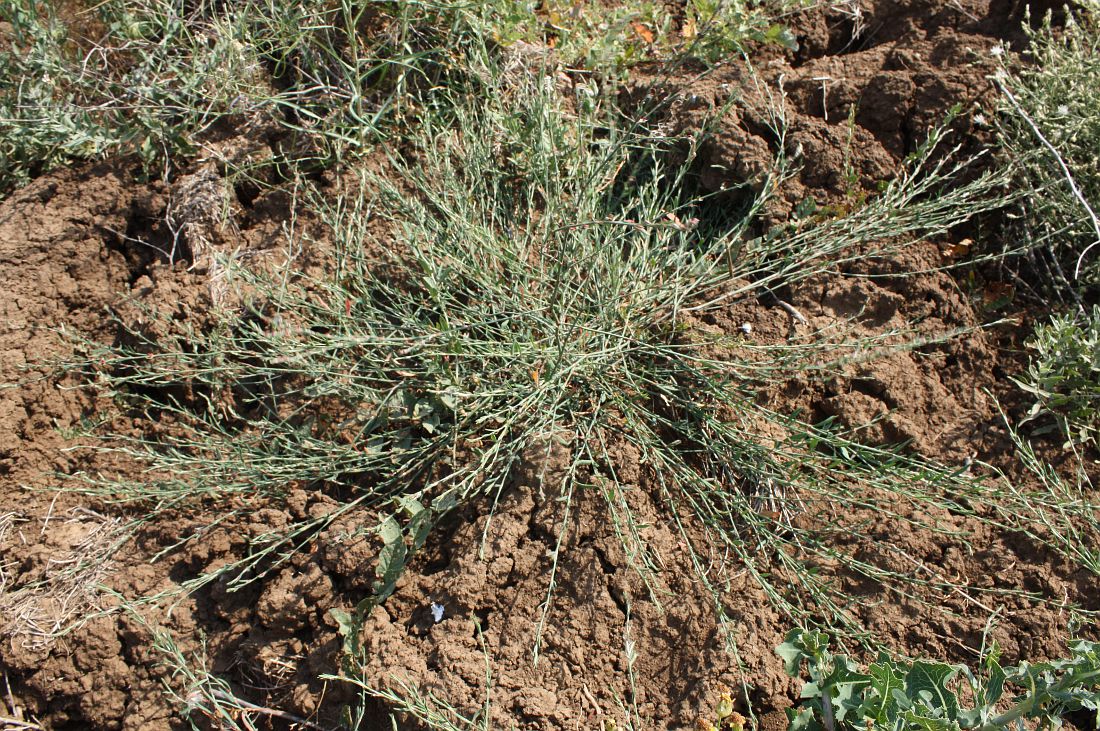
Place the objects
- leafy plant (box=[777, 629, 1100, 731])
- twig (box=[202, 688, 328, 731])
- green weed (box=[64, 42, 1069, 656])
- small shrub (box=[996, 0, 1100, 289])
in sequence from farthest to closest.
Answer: small shrub (box=[996, 0, 1100, 289]) → green weed (box=[64, 42, 1069, 656]) → twig (box=[202, 688, 328, 731]) → leafy plant (box=[777, 629, 1100, 731])

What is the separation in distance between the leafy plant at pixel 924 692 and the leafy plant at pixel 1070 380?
0.66m

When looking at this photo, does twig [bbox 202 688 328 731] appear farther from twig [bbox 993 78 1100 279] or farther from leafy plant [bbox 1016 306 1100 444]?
twig [bbox 993 78 1100 279]

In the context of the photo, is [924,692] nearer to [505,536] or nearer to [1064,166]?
[505,536]

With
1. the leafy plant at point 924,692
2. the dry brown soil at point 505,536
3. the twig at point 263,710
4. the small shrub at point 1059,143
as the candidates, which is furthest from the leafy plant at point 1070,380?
the twig at point 263,710

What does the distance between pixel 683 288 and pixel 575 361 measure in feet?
1.46

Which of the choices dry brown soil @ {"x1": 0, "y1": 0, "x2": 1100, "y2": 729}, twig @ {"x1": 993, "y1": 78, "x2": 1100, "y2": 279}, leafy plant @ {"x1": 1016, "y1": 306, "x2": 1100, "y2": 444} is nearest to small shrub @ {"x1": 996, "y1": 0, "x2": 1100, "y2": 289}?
twig @ {"x1": 993, "y1": 78, "x2": 1100, "y2": 279}

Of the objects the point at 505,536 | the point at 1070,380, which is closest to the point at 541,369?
the point at 505,536

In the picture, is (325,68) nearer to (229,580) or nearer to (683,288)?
(683,288)

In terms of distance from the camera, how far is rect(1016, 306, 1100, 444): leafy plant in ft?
6.93

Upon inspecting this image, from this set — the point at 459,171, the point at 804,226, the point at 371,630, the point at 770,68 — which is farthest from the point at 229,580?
the point at 770,68

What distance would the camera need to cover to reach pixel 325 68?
108 inches

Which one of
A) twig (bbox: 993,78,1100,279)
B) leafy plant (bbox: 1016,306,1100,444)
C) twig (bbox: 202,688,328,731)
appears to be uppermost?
twig (bbox: 993,78,1100,279)

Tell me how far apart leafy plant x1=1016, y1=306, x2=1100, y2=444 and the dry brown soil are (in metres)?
0.13

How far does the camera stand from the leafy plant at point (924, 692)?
156cm
